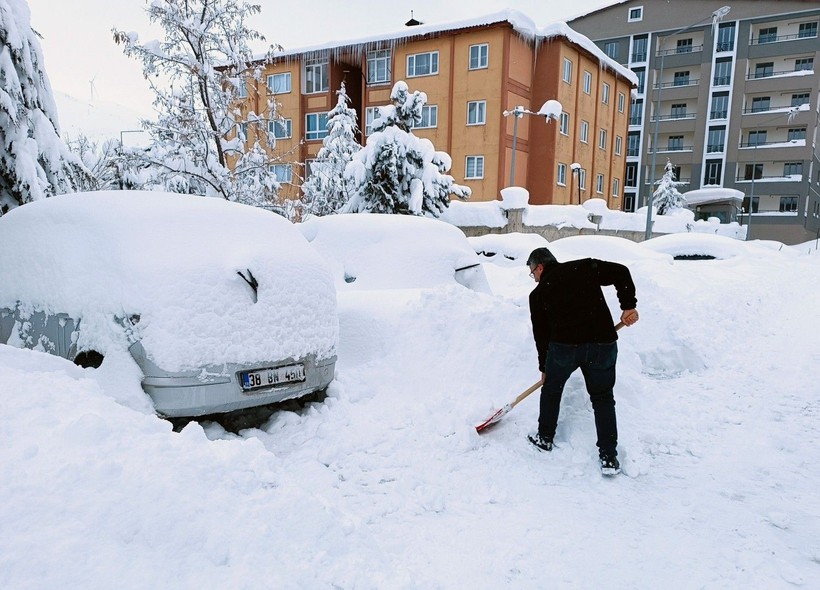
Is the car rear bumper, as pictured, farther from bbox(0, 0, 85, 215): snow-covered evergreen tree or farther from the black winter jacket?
bbox(0, 0, 85, 215): snow-covered evergreen tree

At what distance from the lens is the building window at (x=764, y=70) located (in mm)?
47875

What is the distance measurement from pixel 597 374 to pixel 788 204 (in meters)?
55.2

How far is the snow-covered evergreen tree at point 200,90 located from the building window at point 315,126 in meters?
21.0

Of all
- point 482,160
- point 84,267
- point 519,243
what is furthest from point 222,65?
point 482,160

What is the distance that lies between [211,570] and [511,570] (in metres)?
1.44

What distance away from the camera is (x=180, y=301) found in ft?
10.9

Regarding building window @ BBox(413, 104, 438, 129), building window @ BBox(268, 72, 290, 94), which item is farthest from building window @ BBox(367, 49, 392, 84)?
building window @ BBox(268, 72, 290, 94)

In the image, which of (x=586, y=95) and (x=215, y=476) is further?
(x=586, y=95)

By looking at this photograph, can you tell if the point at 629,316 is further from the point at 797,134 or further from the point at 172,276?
the point at 797,134

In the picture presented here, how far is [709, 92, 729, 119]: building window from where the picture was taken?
161 ft

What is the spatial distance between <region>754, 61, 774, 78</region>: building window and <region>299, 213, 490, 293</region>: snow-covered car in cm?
5433

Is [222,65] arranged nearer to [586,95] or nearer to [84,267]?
[84,267]

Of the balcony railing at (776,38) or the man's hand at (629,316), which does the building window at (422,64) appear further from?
the balcony railing at (776,38)

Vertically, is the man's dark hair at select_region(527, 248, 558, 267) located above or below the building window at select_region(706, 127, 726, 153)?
below
